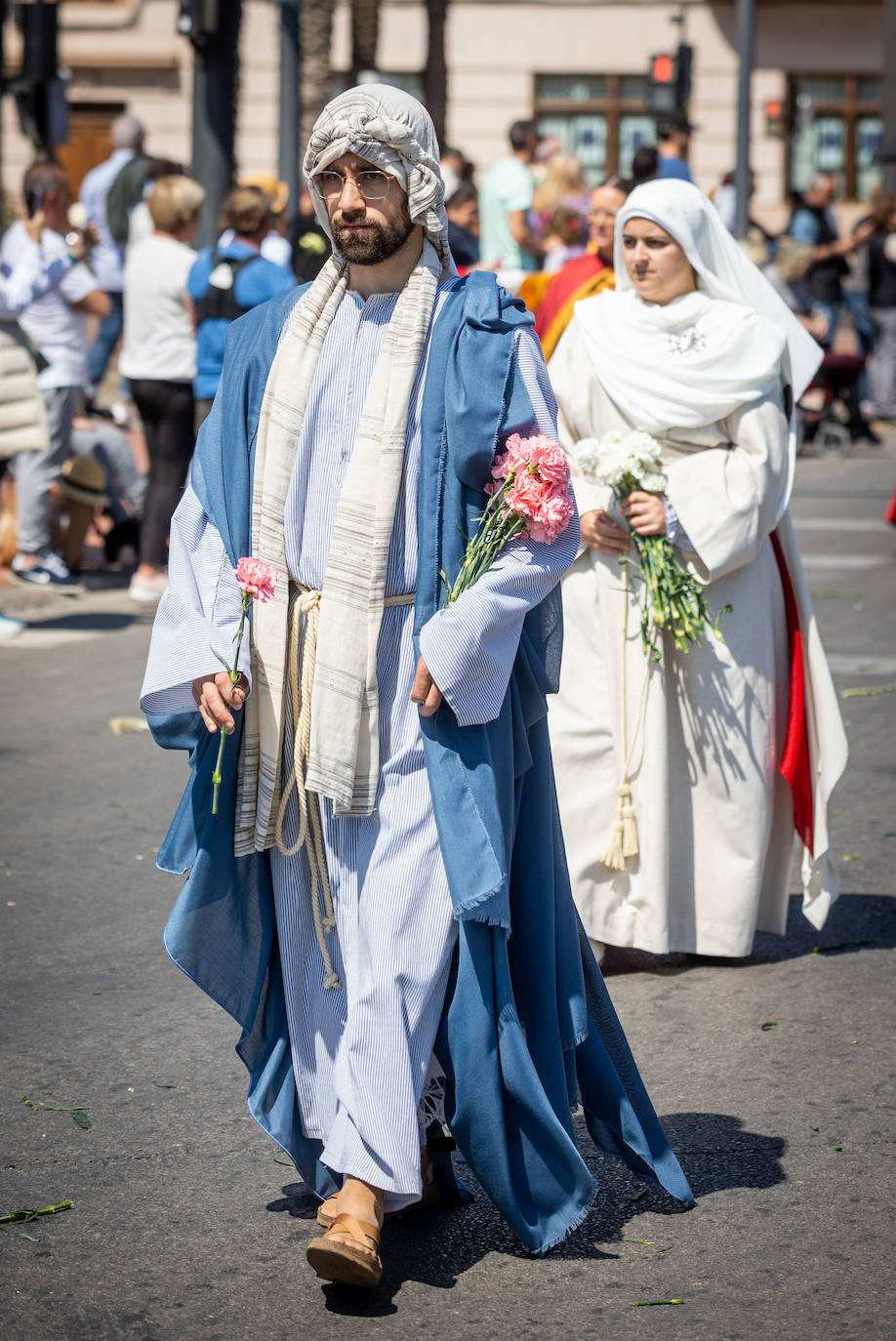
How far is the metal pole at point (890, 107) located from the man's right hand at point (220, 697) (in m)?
21.5

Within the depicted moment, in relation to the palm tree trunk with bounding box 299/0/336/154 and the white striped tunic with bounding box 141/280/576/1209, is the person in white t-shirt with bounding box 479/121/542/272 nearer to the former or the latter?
the palm tree trunk with bounding box 299/0/336/154

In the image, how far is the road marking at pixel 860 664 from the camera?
365 inches

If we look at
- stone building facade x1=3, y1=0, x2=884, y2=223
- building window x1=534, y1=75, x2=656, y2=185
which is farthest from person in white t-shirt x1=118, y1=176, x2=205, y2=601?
building window x1=534, y1=75, x2=656, y2=185

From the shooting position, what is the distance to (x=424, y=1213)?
3.87 m

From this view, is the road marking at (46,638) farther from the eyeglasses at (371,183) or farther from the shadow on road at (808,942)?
the eyeglasses at (371,183)

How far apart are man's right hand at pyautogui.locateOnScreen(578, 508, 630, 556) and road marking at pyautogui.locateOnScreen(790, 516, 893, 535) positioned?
8567 mm

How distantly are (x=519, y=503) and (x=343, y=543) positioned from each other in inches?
12.8

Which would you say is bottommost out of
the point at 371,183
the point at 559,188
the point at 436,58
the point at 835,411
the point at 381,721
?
the point at 835,411

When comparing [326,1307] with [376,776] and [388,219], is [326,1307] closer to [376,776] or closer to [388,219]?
[376,776]

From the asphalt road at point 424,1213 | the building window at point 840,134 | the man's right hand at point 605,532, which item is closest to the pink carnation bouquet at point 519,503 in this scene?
the asphalt road at point 424,1213

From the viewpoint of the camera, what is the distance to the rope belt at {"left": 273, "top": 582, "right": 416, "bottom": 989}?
365cm

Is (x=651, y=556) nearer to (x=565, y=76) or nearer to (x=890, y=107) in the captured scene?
(x=890, y=107)

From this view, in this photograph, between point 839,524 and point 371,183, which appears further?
point 839,524

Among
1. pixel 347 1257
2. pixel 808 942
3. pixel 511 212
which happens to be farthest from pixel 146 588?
pixel 347 1257
